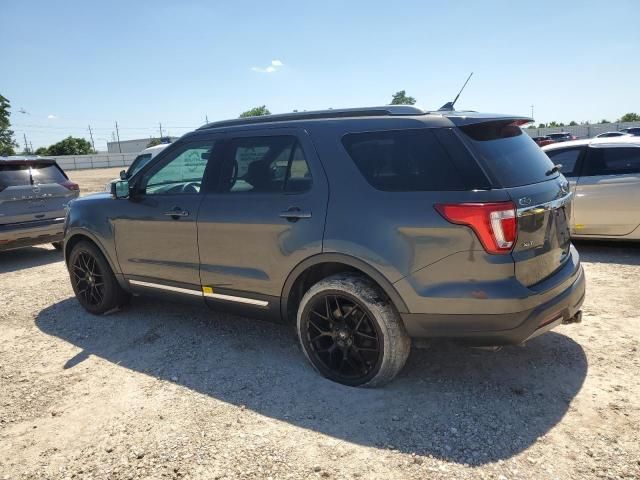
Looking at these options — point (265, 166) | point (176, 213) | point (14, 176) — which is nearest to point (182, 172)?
point (176, 213)

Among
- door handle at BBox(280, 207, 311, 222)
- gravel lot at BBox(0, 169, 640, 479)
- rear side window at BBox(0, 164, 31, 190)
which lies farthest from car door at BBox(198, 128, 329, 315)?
rear side window at BBox(0, 164, 31, 190)

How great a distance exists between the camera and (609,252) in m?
6.64

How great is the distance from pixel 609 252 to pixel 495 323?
487 centimetres

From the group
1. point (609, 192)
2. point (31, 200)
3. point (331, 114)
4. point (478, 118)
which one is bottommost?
point (609, 192)

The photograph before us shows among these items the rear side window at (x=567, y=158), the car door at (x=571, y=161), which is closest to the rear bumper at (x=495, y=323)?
the car door at (x=571, y=161)

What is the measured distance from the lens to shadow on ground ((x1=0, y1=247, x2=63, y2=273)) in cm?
785

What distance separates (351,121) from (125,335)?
291 centimetres

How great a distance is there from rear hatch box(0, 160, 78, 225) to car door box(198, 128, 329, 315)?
5143 mm

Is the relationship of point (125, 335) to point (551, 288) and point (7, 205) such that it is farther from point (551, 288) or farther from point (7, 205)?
point (7, 205)

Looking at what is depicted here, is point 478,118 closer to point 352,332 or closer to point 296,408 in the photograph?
point 352,332

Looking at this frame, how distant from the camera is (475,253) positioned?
107 inches

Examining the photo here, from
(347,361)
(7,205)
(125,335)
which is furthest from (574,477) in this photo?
(7,205)

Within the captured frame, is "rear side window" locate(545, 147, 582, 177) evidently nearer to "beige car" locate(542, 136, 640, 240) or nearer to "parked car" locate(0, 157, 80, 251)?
"beige car" locate(542, 136, 640, 240)

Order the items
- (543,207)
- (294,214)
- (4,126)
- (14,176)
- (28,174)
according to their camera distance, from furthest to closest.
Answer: (4,126) < (28,174) < (14,176) < (294,214) < (543,207)
